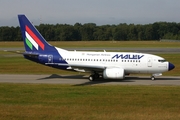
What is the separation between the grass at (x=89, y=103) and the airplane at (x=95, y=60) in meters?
5.93

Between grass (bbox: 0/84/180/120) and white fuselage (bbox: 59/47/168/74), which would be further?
white fuselage (bbox: 59/47/168/74)

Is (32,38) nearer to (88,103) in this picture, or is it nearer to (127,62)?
(127,62)

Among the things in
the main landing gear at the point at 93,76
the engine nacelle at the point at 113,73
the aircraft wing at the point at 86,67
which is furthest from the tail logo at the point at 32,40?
the engine nacelle at the point at 113,73

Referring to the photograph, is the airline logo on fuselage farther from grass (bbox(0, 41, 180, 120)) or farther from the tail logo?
the tail logo

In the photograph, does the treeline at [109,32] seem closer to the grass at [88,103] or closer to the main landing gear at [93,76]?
the main landing gear at [93,76]

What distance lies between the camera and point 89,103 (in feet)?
68.4

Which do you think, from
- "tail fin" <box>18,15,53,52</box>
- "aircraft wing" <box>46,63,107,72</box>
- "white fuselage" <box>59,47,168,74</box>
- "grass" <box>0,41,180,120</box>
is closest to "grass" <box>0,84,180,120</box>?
"grass" <box>0,41,180,120</box>

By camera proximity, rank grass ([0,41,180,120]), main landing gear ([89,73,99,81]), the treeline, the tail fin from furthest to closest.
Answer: the treeline → the tail fin → main landing gear ([89,73,99,81]) → grass ([0,41,180,120])

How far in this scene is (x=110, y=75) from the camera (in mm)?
33094

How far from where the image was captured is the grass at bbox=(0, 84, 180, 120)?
17173 mm

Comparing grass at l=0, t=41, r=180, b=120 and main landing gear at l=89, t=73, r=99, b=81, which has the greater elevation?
main landing gear at l=89, t=73, r=99, b=81

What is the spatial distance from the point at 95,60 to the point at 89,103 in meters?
14.5

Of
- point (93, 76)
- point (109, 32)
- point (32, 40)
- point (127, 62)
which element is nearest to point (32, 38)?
point (32, 40)

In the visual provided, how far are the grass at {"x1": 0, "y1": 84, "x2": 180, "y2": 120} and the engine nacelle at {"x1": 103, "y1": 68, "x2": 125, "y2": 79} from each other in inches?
204
